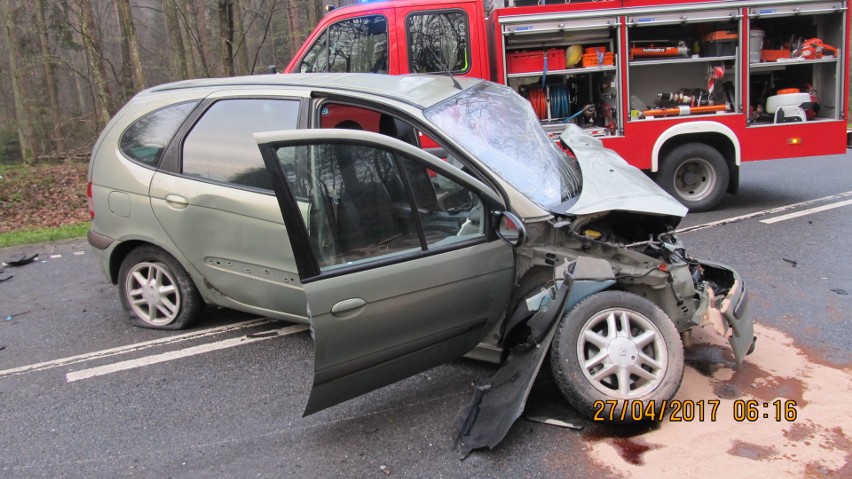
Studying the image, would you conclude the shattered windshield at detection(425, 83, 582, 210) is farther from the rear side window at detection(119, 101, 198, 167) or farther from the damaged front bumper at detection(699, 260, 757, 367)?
the rear side window at detection(119, 101, 198, 167)

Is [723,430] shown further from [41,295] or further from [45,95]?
[45,95]

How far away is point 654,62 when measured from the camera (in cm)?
739

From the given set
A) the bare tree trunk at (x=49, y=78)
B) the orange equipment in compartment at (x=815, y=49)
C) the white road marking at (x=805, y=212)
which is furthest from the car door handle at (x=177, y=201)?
the bare tree trunk at (x=49, y=78)

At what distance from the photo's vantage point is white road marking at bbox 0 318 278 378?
428 centimetres

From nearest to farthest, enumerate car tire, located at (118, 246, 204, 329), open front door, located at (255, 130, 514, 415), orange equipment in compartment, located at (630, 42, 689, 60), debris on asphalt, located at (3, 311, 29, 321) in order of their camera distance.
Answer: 1. open front door, located at (255, 130, 514, 415)
2. car tire, located at (118, 246, 204, 329)
3. debris on asphalt, located at (3, 311, 29, 321)
4. orange equipment in compartment, located at (630, 42, 689, 60)

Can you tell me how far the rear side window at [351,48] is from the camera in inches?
283

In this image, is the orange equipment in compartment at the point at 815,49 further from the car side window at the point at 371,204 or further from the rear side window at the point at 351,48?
the car side window at the point at 371,204

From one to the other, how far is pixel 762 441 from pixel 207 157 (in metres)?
3.62

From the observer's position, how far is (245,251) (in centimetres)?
399

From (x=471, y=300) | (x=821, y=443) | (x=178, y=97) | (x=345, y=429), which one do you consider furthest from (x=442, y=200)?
(x=178, y=97)

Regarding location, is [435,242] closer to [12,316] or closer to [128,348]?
[128,348]

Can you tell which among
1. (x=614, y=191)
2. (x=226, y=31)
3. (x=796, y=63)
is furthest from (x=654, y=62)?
(x=226, y=31)

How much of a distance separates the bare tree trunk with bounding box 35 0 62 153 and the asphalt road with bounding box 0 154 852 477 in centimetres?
1459

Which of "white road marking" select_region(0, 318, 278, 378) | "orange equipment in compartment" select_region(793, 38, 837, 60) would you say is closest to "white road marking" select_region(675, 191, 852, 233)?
"orange equipment in compartment" select_region(793, 38, 837, 60)
